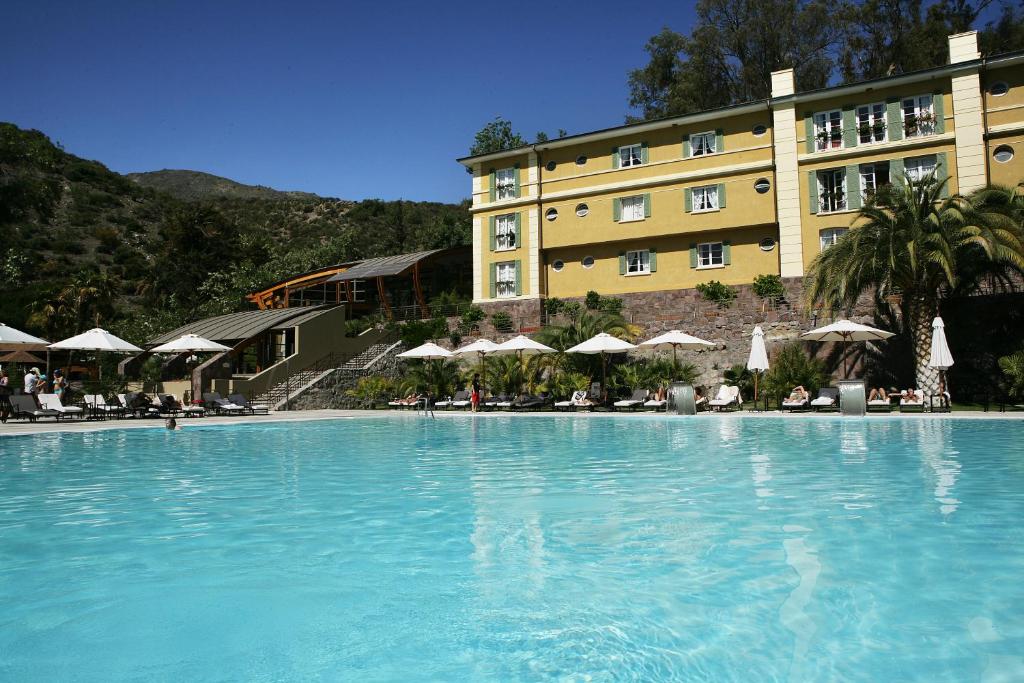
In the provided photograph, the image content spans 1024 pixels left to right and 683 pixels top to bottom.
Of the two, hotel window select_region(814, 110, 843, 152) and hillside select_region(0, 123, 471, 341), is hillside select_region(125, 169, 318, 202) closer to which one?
hillside select_region(0, 123, 471, 341)

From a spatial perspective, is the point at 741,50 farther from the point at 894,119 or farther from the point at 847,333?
the point at 847,333

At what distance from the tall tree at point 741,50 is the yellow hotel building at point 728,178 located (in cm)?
1069

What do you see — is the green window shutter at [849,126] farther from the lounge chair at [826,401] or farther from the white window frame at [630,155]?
the lounge chair at [826,401]

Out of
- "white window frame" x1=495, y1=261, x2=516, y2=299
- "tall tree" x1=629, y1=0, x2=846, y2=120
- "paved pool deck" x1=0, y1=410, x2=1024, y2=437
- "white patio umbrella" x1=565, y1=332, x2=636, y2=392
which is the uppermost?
"tall tree" x1=629, y1=0, x2=846, y2=120

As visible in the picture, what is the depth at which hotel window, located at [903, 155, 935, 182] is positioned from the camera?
90.4 feet

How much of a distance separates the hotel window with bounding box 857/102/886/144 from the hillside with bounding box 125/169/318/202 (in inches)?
3264

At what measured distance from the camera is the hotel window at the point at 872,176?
28.3 metres

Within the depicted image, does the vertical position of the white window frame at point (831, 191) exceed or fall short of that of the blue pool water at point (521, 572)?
it exceeds it

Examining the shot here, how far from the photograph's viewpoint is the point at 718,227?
31.2 meters

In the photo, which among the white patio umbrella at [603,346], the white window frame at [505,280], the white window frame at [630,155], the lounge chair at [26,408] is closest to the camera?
the lounge chair at [26,408]

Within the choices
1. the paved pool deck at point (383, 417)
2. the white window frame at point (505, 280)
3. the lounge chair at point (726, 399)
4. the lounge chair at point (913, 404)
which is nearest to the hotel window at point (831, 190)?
the lounge chair at point (726, 399)

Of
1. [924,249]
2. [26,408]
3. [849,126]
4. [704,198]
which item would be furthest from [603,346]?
[26,408]

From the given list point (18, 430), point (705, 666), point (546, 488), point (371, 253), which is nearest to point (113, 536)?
point (546, 488)

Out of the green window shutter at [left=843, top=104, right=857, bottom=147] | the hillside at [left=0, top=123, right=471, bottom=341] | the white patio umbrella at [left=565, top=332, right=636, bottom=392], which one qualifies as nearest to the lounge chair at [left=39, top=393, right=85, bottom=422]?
the hillside at [left=0, top=123, right=471, bottom=341]
